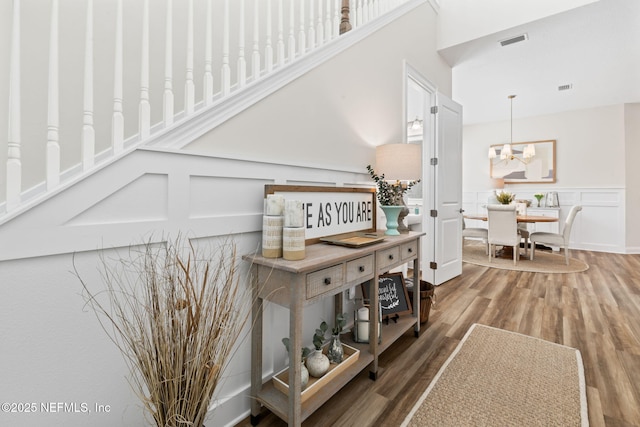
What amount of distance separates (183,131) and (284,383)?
130cm

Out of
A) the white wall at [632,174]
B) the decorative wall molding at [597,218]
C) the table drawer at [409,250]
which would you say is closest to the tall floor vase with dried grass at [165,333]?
the table drawer at [409,250]

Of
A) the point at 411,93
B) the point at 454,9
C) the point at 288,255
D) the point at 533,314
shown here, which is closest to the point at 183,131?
the point at 288,255

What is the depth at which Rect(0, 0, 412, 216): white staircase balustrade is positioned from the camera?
3.03 feet

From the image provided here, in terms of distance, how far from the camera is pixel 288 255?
4.32 ft

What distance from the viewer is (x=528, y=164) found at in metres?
6.38

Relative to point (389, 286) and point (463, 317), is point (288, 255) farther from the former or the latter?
point (463, 317)

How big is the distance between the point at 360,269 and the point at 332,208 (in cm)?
44

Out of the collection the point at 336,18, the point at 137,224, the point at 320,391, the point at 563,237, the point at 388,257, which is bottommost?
the point at 320,391

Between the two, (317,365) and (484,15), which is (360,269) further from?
(484,15)

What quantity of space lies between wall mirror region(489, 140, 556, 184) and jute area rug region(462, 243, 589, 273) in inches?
73.7

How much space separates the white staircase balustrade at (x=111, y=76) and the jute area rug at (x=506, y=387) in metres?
1.79

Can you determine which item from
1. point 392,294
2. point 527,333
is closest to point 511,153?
point 527,333

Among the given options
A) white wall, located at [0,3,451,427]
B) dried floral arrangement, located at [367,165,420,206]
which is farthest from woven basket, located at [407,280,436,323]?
white wall, located at [0,3,451,427]

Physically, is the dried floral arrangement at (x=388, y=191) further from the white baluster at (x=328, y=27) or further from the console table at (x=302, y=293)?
the white baluster at (x=328, y=27)
